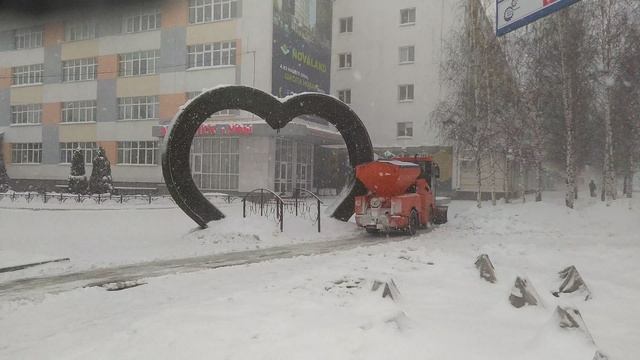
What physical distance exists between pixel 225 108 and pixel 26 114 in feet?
107

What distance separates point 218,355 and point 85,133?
1425 inches

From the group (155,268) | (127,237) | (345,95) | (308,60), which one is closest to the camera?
(155,268)

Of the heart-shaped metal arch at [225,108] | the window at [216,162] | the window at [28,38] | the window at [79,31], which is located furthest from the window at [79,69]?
the heart-shaped metal arch at [225,108]

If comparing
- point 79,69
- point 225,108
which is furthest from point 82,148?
point 225,108

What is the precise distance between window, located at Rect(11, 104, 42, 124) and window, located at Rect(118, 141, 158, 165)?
9285mm

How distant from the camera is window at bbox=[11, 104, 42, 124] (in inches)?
1511

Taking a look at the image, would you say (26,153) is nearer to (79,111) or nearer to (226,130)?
(79,111)

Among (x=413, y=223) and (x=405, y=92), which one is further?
(x=405, y=92)

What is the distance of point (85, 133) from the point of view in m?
36.1

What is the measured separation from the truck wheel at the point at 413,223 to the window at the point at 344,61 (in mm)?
24623

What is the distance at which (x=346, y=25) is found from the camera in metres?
38.2

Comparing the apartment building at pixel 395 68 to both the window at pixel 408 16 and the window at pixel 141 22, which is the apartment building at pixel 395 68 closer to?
the window at pixel 408 16

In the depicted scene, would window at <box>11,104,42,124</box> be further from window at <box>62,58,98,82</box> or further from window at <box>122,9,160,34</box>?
window at <box>122,9,160,34</box>

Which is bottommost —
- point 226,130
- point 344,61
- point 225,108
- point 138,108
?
point 225,108
